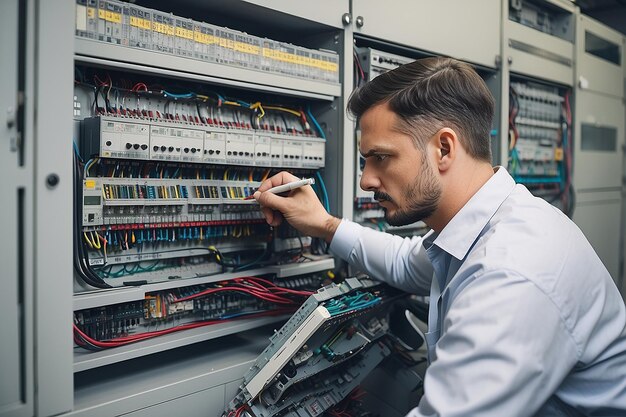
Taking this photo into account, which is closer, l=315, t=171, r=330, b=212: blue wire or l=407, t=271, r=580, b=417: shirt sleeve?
l=407, t=271, r=580, b=417: shirt sleeve

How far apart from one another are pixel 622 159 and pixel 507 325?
Answer: 301 cm

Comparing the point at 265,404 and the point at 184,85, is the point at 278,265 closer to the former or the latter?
the point at 265,404

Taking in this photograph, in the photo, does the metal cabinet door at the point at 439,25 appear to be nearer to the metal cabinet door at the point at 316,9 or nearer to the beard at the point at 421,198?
the metal cabinet door at the point at 316,9

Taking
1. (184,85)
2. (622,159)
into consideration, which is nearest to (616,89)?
(622,159)

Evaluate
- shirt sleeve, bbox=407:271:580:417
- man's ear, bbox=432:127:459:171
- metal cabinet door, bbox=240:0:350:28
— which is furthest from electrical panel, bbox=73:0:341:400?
shirt sleeve, bbox=407:271:580:417

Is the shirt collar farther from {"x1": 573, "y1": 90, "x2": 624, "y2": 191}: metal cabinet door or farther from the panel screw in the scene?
{"x1": 573, "y1": 90, "x2": 624, "y2": 191}: metal cabinet door

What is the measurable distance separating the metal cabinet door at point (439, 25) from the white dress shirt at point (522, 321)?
800 millimetres

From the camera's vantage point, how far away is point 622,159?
3.21 metres

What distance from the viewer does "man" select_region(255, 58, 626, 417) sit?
31.3 inches

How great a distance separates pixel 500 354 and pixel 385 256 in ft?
2.65

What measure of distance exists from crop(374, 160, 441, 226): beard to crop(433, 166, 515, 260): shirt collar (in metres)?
0.06

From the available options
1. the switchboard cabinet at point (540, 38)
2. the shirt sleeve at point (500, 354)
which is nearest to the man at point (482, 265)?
the shirt sleeve at point (500, 354)

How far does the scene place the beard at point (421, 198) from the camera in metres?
1.13

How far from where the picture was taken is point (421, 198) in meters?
1.15
